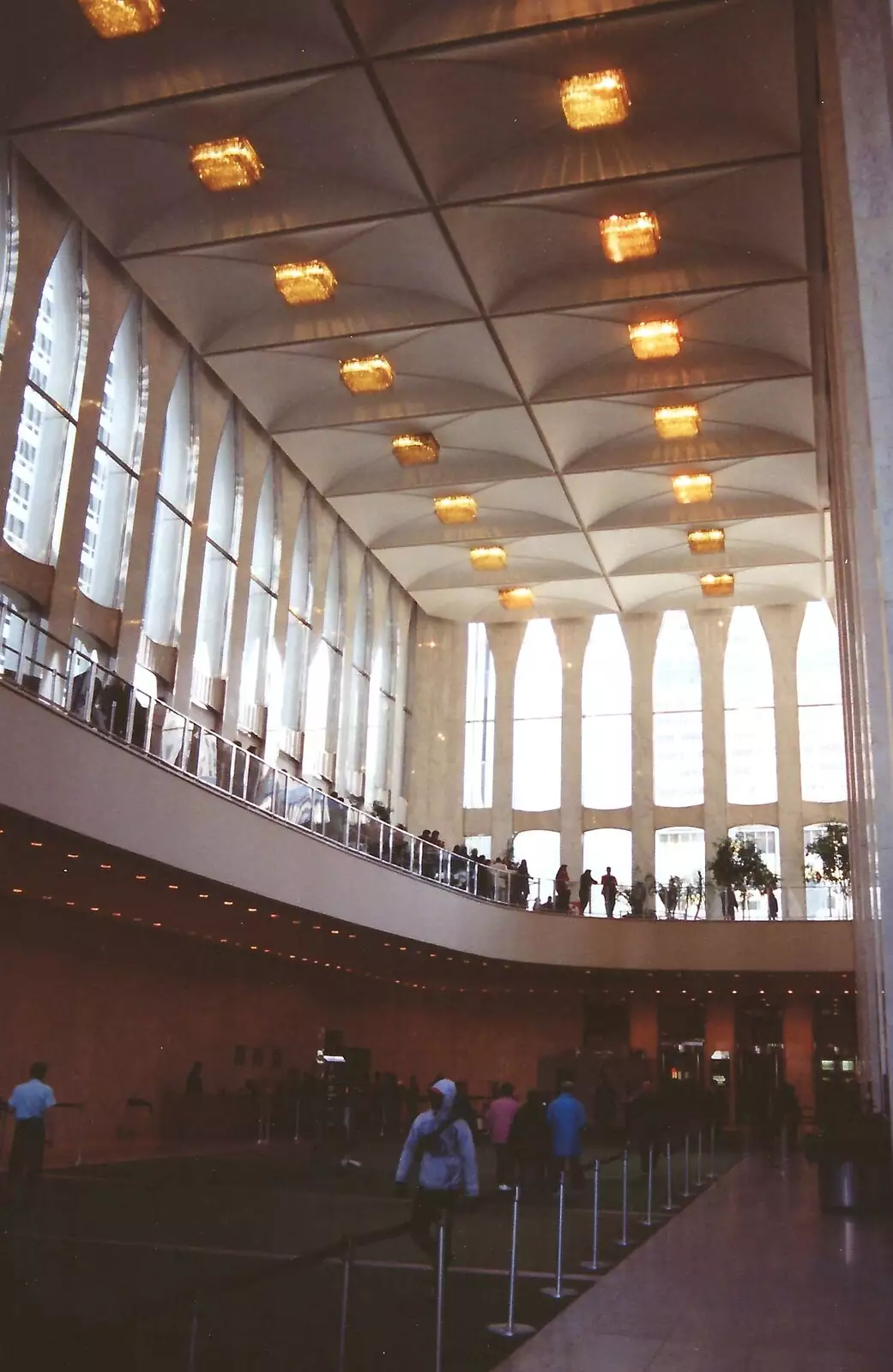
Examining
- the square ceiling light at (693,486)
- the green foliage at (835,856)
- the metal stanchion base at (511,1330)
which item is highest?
the square ceiling light at (693,486)

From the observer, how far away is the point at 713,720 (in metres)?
34.8

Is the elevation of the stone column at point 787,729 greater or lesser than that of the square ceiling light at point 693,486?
lesser

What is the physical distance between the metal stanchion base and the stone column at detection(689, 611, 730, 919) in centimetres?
2677

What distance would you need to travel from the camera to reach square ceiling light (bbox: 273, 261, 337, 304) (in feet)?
68.1

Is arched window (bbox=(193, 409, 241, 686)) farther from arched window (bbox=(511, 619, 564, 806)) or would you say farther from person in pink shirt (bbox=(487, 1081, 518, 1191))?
arched window (bbox=(511, 619, 564, 806))

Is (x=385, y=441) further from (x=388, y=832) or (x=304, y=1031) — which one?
(x=304, y=1031)

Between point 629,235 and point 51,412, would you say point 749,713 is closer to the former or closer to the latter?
point 629,235

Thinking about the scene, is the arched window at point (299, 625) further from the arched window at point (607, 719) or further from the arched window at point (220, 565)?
the arched window at point (607, 719)

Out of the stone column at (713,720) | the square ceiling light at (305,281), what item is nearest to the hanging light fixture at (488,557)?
the stone column at (713,720)

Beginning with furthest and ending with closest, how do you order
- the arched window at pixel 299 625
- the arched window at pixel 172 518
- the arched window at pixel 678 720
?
the arched window at pixel 678 720 → the arched window at pixel 299 625 → the arched window at pixel 172 518

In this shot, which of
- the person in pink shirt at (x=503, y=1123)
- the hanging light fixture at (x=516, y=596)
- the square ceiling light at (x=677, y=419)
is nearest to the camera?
the person in pink shirt at (x=503, y=1123)

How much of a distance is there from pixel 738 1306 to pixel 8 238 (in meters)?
17.4

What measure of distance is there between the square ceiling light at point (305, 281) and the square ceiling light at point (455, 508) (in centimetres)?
834

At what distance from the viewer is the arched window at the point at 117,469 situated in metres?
21.6
